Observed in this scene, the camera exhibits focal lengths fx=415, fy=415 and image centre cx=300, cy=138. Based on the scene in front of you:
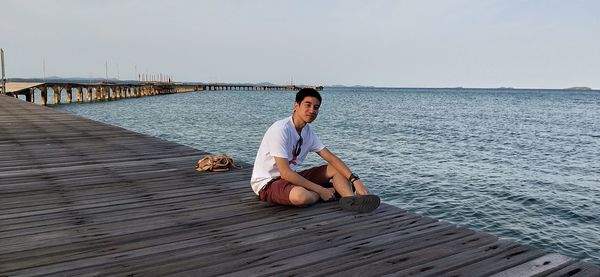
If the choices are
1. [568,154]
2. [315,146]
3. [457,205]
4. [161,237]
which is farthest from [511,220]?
[568,154]

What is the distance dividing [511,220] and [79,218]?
9.22 metres

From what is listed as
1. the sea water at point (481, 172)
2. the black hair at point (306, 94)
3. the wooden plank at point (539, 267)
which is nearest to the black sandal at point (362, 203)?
the black hair at point (306, 94)

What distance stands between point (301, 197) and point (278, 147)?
62 centimetres

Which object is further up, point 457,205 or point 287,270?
point 287,270

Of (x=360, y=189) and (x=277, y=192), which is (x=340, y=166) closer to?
(x=360, y=189)

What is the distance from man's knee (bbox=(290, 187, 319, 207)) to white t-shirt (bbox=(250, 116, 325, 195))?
1.28 feet

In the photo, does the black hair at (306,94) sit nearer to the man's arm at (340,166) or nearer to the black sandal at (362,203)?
the man's arm at (340,166)

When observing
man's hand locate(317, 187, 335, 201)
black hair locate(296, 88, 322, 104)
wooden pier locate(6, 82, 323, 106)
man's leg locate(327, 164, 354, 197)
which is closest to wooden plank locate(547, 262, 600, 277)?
man's leg locate(327, 164, 354, 197)

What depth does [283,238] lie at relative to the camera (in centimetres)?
386

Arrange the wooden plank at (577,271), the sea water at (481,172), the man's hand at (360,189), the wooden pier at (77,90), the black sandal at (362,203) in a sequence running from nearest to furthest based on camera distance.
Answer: the wooden plank at (577,271)
the black sandal at (362,203)
the man's hand at (360,189)
the sea water at (481,172)
the wooden pier at (77,90)

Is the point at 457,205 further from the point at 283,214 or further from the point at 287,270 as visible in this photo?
the point at 287,270

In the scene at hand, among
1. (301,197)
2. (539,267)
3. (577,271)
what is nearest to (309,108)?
(301,197)

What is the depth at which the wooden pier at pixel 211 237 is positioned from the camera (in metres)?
3.22

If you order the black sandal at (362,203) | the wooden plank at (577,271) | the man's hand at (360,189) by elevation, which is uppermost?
the man's hand at (360,189)
